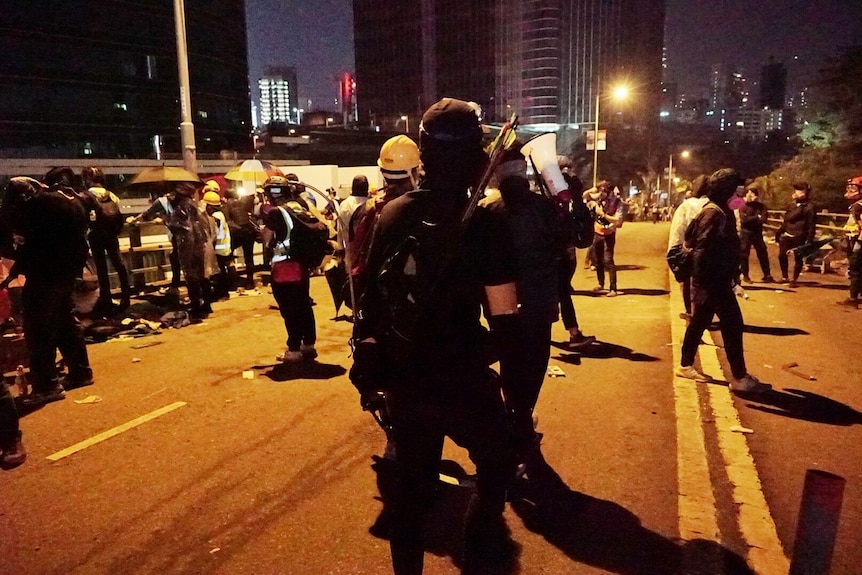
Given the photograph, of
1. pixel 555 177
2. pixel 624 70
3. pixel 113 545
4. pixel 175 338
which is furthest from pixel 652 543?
pixel 624 70

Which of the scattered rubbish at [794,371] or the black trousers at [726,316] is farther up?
the black trousers at [726,316]

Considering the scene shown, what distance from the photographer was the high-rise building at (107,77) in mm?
48531

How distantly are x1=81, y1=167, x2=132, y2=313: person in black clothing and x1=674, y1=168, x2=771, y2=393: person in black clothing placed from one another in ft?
25.5

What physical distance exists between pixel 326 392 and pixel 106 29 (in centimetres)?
5787

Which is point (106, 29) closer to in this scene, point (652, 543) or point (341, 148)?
point (341, 148)

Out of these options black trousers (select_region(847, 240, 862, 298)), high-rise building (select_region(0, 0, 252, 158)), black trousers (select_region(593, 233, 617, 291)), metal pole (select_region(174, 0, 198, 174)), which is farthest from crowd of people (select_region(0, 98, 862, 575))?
high-rise building (select_region(0, 0, 252, 158))

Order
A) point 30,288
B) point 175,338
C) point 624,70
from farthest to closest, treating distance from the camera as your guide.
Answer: point 624,70 < point 175,338 < point 30,288

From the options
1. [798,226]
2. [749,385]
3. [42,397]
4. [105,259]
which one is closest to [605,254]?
[798,226]

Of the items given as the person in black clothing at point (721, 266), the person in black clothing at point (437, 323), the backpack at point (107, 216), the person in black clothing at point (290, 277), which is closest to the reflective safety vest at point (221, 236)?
the backpack at point (107, 216)

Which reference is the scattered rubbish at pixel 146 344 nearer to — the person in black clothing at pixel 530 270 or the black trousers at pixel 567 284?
the black trousers at pixel 567 284

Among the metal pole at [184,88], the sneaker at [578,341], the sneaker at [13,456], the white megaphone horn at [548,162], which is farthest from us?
the metal pole at [184,88]

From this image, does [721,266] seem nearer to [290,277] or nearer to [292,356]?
[290,277]

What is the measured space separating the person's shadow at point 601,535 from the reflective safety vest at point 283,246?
362 centimetres

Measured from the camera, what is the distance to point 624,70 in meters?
100
